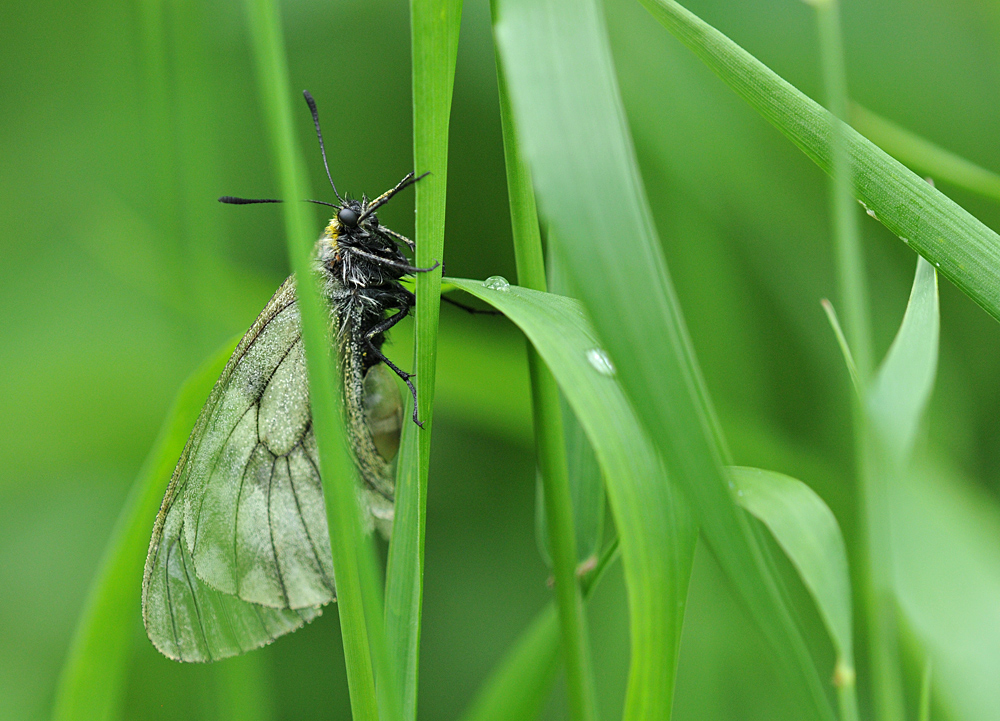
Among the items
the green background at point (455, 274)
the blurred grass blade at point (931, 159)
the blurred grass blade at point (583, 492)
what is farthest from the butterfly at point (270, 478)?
the blurred grass blade at point (931, 159)

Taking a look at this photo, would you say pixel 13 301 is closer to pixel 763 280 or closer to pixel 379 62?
pixel 379 62

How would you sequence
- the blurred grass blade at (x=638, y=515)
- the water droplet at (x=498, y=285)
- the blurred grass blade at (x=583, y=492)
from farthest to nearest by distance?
the blurred grass blade at (x=583, y=492)
the water droplet at (x=498, y=285)
the blurred grass blade at (x=638, y=515)

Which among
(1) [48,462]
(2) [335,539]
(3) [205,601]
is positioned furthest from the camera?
(1) [48,462]

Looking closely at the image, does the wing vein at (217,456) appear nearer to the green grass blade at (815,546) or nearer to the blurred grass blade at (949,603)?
the green grass blade at (815,546)

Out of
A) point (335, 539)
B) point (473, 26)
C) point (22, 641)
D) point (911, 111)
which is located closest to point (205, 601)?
point (335, 539)

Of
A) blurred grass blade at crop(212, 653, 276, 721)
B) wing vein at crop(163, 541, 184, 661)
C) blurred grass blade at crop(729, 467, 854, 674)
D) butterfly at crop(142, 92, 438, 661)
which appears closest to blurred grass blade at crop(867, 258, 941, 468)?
blurred grass blade at crop(729, 467, 854, 674)

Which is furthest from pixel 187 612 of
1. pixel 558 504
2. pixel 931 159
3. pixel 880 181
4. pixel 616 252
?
pixel 931 159
